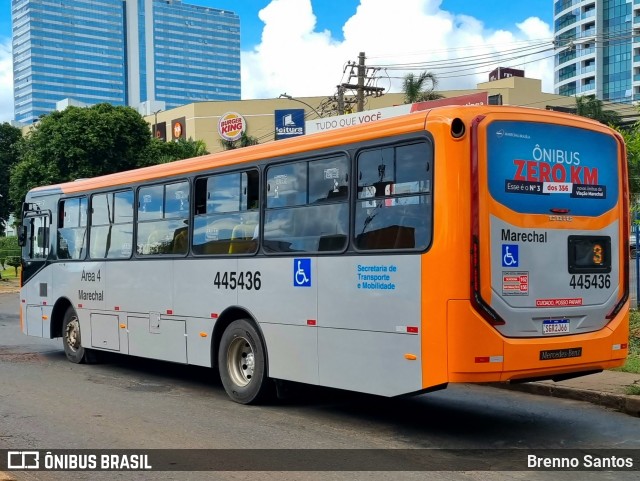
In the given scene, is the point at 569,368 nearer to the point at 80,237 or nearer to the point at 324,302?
the point at 324,302

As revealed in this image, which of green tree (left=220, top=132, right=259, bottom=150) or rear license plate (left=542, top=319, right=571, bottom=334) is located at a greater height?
green tree (left=220, top=132, right=259, bottom=150)

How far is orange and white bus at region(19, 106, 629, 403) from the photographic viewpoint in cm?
696

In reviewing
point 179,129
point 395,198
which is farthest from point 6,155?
point 395,198

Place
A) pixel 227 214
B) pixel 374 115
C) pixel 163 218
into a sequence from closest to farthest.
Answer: pixel 374 115, pixel 227 214, pixel 163 218

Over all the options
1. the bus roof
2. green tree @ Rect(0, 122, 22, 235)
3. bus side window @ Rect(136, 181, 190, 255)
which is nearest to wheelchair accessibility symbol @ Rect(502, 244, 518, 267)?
the bus roof

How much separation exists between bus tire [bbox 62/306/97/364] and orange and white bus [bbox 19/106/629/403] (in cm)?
314

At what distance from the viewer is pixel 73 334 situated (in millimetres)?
13328

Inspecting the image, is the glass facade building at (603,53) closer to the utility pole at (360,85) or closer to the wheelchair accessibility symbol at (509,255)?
the utility pole at (360,85)

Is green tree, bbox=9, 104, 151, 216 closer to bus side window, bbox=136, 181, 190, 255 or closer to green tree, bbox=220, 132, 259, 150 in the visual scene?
green tree, bbox=220, 132, 259, 150

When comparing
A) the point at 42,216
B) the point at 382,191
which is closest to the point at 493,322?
the point at 382,191

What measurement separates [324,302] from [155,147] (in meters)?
38.9

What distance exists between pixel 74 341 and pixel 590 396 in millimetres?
8466

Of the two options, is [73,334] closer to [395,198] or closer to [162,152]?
[395,198]

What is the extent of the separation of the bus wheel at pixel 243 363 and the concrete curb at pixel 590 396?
3520mm
